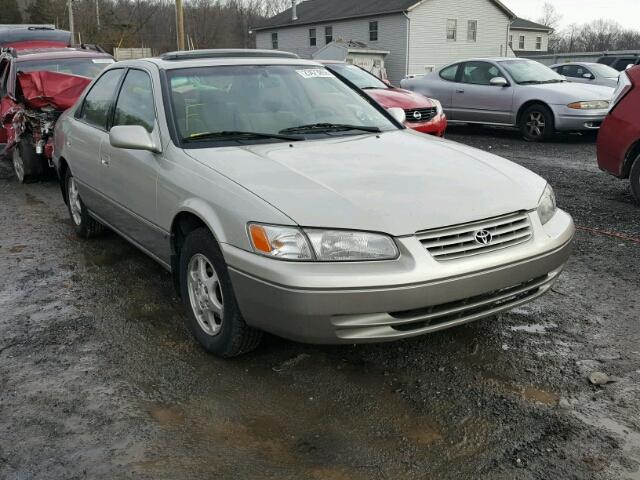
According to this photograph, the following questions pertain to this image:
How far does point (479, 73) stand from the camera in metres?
12.9

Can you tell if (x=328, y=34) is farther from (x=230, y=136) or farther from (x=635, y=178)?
(x=230, y=136)

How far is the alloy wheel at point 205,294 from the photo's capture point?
11.2ft

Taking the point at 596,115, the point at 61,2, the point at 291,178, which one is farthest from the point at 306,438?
the point at 61,2

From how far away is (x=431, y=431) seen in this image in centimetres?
281

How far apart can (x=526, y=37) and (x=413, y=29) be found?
20.1 m

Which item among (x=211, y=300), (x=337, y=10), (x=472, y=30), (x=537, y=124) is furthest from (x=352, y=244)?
(x=337, y=10)

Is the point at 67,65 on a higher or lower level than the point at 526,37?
lower

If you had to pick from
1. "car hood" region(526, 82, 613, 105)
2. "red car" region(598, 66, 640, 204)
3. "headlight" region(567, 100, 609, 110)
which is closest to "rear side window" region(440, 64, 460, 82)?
"car hood" region(526, 82, 613, 105)

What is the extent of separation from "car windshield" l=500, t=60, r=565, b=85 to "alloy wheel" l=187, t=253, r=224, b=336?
1012 centimetres

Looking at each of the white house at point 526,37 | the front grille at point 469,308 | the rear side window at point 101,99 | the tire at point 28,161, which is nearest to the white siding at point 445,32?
the white house at point 526,37

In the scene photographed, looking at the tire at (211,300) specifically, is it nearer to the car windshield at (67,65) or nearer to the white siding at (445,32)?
the car windshield at (67,65)

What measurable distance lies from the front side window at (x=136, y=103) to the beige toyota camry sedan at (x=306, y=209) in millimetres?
16

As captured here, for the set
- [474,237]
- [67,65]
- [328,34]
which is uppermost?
[328,34]

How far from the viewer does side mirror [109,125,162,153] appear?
12.4 ft
